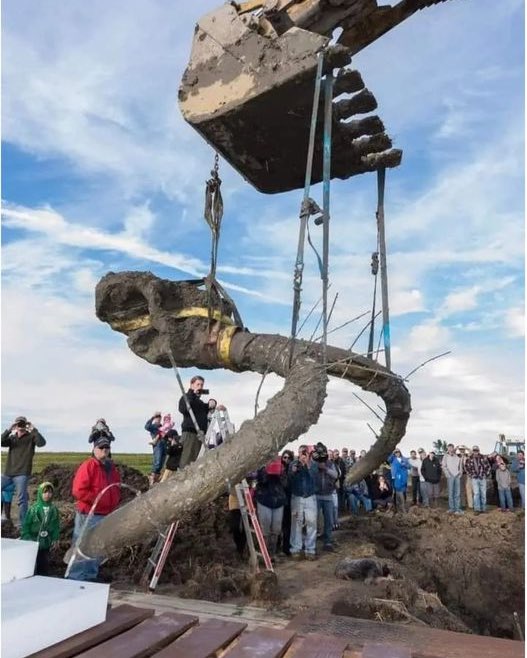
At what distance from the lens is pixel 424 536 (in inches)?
441

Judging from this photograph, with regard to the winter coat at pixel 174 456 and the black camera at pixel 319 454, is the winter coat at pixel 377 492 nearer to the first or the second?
the black camera at pixel 319 454

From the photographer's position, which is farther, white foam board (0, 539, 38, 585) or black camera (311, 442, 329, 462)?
black camera (311, 442, 329, 462)

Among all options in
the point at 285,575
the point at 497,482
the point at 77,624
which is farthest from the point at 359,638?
the point at 497,482

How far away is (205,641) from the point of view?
9.70ft

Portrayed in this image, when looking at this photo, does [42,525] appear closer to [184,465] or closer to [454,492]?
[184,465]

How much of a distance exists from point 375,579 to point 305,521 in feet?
5.15

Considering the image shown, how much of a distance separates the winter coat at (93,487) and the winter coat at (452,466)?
409 inches

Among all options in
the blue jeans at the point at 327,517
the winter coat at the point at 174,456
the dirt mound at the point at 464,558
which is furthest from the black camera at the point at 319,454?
the winter coat at the point at 174,456

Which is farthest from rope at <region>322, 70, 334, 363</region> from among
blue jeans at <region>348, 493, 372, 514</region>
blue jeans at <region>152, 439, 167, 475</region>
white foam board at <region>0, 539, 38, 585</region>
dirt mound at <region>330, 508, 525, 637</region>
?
blue jeans at <region>348, 493, 372, 514</region>

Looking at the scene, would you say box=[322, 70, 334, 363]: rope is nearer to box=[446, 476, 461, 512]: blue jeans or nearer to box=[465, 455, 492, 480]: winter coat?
box=[446, 476, 461, 512]: blue jeans

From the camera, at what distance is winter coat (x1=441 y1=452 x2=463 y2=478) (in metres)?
14.4

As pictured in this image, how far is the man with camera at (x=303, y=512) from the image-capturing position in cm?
860

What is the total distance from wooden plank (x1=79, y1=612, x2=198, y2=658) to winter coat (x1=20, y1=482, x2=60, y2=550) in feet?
10.7

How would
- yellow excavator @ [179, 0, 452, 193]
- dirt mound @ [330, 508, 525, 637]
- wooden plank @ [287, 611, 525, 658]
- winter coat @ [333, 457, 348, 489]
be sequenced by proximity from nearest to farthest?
wooden plank @ [287, 611, 525, 658] → yellow excavator @ [179, 0, 452, 193] → dirt mound @ [330, 508, 525, 637] → winter coat @ [333, 457, 348, 489]
